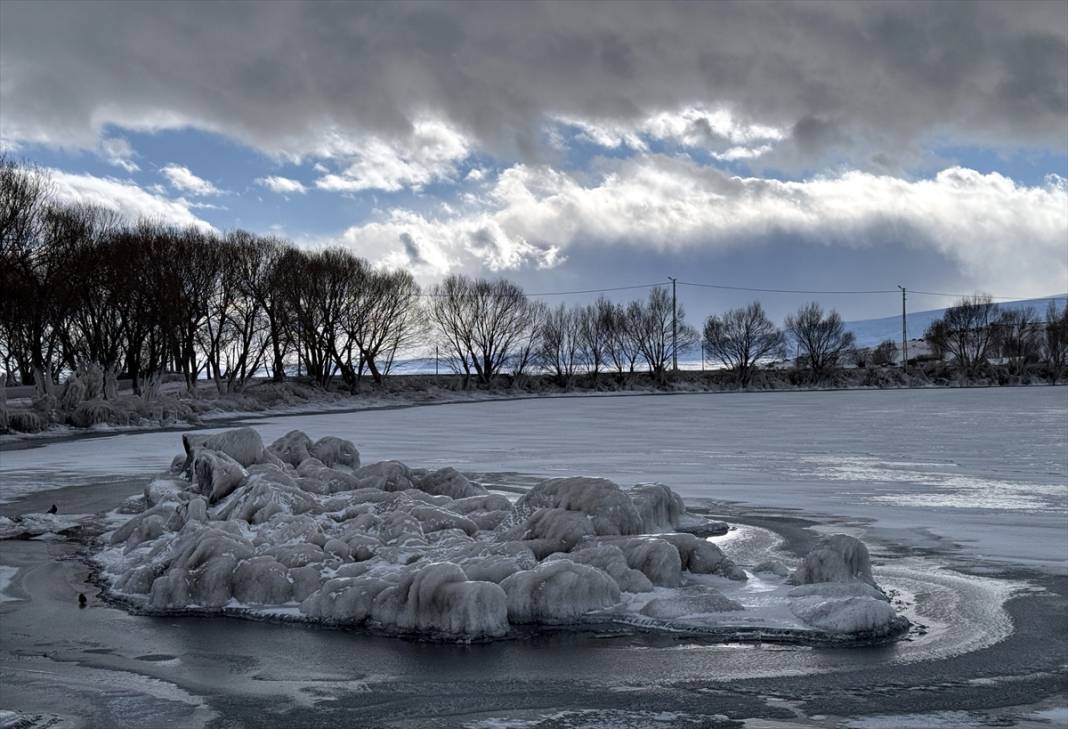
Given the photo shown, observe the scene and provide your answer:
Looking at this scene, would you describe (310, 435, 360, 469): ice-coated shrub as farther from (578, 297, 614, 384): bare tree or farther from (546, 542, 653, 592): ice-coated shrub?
(578, 297, 614, 384): bare tree

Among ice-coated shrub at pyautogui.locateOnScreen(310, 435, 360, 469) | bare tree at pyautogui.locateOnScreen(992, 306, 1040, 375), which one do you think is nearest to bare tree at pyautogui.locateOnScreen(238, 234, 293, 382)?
ice-coated shrub at pyautogui.locateOnScreen(310, 435, 360, 469)

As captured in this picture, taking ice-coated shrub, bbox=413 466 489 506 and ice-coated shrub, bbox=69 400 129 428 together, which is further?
ice-coated shrub, bbox=69 400 129 428

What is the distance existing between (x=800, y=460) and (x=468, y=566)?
12.0 m

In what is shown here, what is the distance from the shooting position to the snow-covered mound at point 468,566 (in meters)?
6.75

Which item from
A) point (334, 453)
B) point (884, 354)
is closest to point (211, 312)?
point (334, 453)

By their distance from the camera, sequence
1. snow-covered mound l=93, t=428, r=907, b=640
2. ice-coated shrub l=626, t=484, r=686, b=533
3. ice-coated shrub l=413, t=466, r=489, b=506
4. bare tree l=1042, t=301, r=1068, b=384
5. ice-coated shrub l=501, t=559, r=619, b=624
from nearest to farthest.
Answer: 1. snow-covered mound l=93, t=428, r=907, b=640
2. ice-coated shrub l=501, t=559, r=619, b=624
3. ice-coated shrub l=626, t=484, r=686, b=533
4. ice-coated shrub l=413, t=466, r=489, b=506
5. bare tree l=1042, t=301, r=1068, b=384

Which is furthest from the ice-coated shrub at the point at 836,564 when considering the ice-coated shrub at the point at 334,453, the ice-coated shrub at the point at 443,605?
the ice-coated shrub at the point at 334,453

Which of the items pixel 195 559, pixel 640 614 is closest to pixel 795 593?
pixel 640 614

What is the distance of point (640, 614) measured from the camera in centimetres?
686

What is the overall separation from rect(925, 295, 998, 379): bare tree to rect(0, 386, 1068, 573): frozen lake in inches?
2923

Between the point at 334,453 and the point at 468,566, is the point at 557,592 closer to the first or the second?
the point at 468,566

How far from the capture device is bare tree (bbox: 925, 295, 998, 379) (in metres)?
102

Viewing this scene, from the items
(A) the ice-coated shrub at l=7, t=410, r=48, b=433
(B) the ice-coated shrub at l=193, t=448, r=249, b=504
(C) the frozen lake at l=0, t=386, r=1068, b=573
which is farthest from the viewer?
(A) the ice-coated shrub at l=7, t=410, r=48, b=433

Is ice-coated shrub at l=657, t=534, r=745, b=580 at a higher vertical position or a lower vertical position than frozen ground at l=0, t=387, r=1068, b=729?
higher
